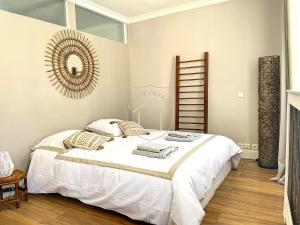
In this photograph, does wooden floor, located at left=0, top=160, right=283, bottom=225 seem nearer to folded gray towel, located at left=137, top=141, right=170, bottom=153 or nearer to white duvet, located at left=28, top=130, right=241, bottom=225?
white duvet, located at left=28, top=130, right=241, bottom=225

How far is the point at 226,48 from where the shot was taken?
375 cm

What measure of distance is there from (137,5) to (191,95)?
1.77m

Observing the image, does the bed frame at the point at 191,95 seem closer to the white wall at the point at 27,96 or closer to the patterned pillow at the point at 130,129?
the patterned pillow at the point at 130,129

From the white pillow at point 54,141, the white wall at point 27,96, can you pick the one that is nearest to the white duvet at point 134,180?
the white pillow at point 54,141

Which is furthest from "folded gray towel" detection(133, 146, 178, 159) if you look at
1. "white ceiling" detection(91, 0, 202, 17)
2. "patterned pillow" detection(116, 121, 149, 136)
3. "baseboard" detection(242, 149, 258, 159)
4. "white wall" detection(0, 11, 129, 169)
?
"white ceiling" detection(91, 0, 202, 17)

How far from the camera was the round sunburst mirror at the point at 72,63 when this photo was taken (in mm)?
3221

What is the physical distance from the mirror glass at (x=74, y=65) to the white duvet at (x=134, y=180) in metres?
1.06

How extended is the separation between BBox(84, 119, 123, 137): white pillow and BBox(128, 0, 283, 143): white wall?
1281 mm

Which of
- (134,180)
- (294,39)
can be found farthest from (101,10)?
(134,180)

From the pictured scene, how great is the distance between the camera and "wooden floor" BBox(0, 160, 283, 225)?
7.02 feet

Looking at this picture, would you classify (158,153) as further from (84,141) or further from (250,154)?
(250,154)

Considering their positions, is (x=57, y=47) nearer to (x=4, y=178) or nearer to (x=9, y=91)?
(x=9, y=91)

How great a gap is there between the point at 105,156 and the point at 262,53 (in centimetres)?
276

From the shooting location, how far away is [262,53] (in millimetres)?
3496
